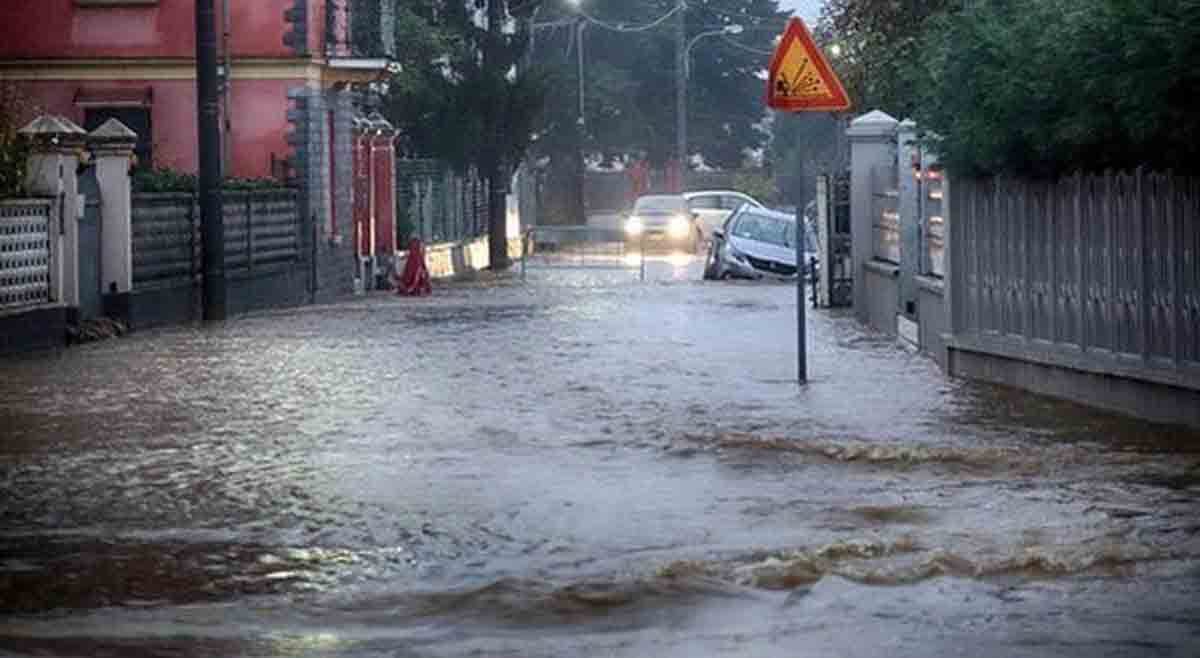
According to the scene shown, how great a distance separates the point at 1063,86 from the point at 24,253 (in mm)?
13200

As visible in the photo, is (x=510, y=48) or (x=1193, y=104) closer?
(x=1193, y=104)

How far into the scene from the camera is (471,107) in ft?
200

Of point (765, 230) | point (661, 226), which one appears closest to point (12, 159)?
point (765, 230)

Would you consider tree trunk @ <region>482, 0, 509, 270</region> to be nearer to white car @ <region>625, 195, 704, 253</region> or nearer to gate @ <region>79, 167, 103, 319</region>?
white car @ <region>625, 195, 704, 253</region>

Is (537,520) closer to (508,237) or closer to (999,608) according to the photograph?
(999,608)

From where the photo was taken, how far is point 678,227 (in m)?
67.7

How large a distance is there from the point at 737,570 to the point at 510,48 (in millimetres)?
51754

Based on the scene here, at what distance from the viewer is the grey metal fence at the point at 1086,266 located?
16953 mm

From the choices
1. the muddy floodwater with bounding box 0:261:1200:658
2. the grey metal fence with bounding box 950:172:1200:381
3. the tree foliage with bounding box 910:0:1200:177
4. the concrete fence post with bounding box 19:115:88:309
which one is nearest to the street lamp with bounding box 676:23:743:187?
the concrete fence post with bounding box 19:115:88:309

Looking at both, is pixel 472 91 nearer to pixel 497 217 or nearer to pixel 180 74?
pixel 497 217

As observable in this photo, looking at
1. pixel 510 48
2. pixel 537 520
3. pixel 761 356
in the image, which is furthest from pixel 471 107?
pixel 537 520

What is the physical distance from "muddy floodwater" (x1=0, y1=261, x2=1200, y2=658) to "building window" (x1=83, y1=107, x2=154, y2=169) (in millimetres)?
21409

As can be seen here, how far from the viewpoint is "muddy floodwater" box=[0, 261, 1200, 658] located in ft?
33.7

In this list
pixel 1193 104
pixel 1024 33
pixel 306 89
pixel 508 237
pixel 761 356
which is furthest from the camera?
pixel 508 237
